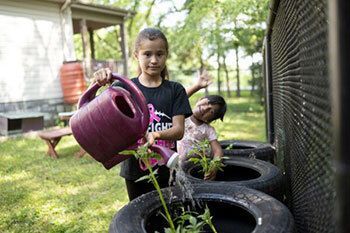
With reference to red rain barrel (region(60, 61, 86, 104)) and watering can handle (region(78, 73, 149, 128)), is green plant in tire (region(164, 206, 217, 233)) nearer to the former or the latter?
watering can handle (region(78, 73, 149, 128))

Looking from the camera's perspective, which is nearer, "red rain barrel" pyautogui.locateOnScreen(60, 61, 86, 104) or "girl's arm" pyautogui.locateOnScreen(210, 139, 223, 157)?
"girl's arm" pyautogui.locateOnScreen(210, 139, 223, 157)

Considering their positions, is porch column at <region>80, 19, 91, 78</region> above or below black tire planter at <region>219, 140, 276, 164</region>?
above

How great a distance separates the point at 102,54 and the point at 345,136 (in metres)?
29.2

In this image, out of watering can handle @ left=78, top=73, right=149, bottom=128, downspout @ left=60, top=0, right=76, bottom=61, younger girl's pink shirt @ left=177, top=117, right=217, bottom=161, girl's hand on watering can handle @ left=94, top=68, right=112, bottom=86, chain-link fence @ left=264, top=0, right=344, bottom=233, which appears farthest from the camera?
downspout @ left=60, top=0, right=76, bottom=61

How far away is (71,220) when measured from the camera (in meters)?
3.24

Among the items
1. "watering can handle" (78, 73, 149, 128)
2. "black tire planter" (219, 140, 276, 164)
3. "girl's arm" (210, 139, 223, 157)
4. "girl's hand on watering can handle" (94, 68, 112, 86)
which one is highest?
"girl's hand on watering can handle" (94, 68, 112, 86)

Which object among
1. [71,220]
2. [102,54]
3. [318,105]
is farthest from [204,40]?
[102,54]

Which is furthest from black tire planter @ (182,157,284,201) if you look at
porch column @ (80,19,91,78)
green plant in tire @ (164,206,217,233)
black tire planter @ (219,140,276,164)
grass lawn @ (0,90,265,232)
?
porch column @ (80,19,91,78)

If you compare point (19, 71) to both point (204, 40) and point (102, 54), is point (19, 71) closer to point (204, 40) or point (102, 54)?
point (204, 40)

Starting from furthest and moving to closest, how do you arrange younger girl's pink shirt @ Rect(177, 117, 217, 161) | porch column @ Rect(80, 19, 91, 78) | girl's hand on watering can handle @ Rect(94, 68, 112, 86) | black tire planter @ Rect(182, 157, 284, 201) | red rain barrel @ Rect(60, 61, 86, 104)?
porch column @ Rect(80, 19, 91, 78), red rain barrel @ Rect(60, 61, 86, 104), younger girl's pink shirt @ Rect(177, 117, 217, 161), black tire planter @ Rect(182, 157, 284, 201), girl's hand on watering can handle @ Rect(94, 68, 112, 86)

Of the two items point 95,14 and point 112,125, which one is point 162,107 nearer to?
point 112,125

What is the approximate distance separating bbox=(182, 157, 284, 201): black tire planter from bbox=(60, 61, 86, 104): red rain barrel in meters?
8.29

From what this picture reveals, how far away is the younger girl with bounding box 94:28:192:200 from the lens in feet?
6.44

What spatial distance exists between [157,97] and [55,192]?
2.58m
